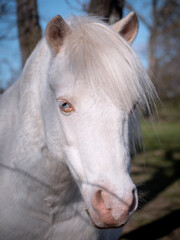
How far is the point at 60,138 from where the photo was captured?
5.85ft

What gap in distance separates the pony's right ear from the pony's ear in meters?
0.40

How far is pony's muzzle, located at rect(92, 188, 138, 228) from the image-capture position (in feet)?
4.50

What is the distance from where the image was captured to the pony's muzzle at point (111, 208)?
1.37 meters

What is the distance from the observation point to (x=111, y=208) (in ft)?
4.57

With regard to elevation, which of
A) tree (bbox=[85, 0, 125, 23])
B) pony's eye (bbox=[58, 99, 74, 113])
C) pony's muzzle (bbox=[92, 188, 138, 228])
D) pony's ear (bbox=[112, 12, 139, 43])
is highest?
pony's ear (bbox=[112, 12, 139, 43])

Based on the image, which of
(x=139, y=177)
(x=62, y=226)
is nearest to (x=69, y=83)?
(x=62, y=226)

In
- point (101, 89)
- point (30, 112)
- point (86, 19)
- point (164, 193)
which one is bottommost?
point (164, 193)

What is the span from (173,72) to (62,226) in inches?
894

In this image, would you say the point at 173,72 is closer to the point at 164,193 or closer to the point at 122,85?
the point at 164,193

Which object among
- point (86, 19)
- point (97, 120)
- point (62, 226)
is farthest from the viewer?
point (62, 226)

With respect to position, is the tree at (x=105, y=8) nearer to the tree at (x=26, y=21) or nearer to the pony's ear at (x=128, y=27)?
the tree at (x=26, y=21)

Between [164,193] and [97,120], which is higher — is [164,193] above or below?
below

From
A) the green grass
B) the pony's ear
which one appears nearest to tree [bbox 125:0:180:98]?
the green grass

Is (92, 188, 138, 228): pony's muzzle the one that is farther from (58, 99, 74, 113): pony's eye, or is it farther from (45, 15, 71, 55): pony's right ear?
(45, 15, 71, 55): pony's right ear
